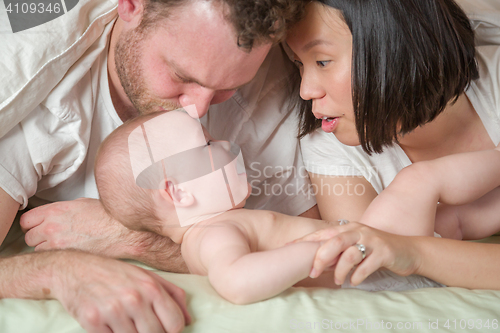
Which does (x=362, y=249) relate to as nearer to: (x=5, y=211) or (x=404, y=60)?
(x=404, y=60)

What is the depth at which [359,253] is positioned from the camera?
791mm

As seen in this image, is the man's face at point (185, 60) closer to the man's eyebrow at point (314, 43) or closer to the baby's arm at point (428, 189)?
the man's eyebrow at point (314, 43)

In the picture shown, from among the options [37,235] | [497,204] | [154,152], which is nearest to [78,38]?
[154,152]

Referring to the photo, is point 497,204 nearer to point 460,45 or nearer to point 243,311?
point 460,45

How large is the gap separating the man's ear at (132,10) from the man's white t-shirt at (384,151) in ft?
2.35

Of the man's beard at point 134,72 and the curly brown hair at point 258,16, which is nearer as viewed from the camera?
the curly brown hair at point 258,16

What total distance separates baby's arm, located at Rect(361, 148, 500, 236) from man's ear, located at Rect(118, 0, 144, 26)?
0.83m

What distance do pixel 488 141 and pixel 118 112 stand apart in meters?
1.20

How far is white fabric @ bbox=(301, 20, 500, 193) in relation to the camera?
4.14 ft

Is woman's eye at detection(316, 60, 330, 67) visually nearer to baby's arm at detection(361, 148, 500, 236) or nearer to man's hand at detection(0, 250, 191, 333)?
baby's arm at detection(361, 148, 500, 236)

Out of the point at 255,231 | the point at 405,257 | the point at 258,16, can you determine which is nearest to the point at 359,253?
the point at 405,257

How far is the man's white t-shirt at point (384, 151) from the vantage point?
1.26 m

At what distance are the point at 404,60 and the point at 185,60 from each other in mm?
567

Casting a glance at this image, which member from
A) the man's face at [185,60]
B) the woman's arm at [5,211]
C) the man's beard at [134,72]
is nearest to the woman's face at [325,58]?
the man's face at [185,60]
